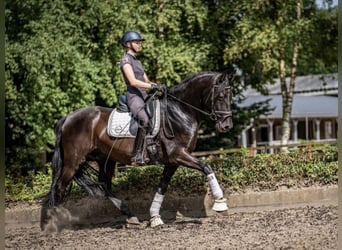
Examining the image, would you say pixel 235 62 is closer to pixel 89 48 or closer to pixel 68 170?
pixel 89 48

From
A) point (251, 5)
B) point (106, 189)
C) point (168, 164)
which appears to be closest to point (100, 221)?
point (106, 189)

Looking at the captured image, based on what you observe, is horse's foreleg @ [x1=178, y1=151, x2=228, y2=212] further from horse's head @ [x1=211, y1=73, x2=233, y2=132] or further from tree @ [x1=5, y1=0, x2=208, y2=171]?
tree @ [x1=5, y1=0, x2=208, y2=171]

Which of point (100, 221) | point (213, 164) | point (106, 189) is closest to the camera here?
point (106, 189)

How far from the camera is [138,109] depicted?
8.69 m

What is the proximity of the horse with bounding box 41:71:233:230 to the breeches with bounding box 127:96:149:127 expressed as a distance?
284mm

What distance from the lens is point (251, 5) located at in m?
18.2

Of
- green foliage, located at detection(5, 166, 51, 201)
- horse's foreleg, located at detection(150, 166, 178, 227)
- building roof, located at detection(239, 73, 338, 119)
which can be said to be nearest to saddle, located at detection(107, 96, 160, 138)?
horse's foreleg, located at detection(150, 166, 178, 227)

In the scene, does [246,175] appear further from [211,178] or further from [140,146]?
[140,146]

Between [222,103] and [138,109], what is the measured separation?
131 centimetres

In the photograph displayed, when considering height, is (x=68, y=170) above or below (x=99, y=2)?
below

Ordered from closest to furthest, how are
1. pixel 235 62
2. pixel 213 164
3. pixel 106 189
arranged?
pixel 106 189, pixel 213 164, pixel 235 62

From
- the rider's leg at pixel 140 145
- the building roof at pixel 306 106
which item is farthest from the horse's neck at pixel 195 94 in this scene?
the building roof at pixel 306 106

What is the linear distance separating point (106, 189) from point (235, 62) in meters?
12.0

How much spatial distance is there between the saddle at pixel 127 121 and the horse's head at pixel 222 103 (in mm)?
922
